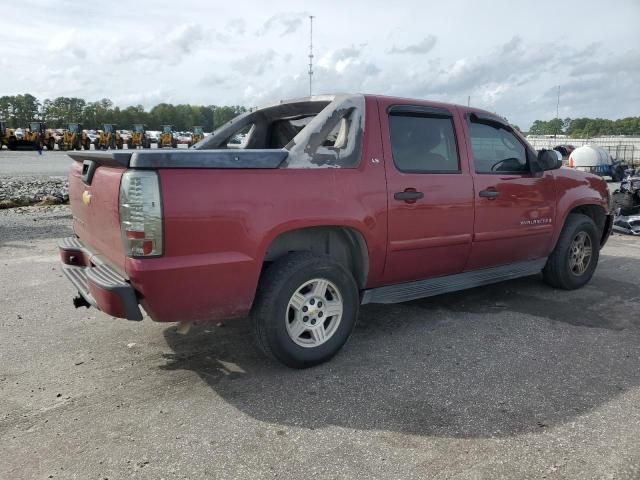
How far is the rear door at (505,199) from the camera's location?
459 centimetres

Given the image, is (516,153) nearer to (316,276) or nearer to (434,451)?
(316,276)

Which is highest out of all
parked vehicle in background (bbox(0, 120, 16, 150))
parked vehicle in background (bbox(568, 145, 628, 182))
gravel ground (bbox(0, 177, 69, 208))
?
parked vehicle in background (bbox(0, 120, 16, 150))

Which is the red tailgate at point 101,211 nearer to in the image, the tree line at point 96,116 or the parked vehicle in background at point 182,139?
the parked vehicle in background at point 182,139

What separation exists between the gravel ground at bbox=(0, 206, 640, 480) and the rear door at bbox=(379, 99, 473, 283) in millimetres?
629

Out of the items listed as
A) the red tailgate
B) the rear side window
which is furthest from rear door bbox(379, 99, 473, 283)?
the red tailgate

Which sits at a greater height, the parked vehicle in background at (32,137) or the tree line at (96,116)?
the tree line at (96,116)

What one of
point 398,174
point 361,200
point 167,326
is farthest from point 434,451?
point 167,326

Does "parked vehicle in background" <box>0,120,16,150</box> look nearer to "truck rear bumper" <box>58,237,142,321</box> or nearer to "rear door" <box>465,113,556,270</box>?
"truck rear bumper" <box>58,237,142,321</box>

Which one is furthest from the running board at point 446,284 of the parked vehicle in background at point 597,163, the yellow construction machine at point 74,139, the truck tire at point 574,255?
the yellow construction machine at point 74,139

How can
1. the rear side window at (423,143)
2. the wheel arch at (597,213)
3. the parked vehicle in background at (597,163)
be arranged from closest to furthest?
the rear side window at (423,143), the wheel arch at (597,213), the parked vehicle in background at (597,163)

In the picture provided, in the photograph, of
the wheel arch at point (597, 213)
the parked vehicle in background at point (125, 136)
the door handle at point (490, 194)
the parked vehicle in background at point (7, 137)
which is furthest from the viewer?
the parked vehicle in background at point (125, 136)

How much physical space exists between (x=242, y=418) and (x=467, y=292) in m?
3.32

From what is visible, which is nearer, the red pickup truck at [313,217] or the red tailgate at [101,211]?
the red pickup truck at [313,217]

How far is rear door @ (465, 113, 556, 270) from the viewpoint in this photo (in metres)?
4.59
